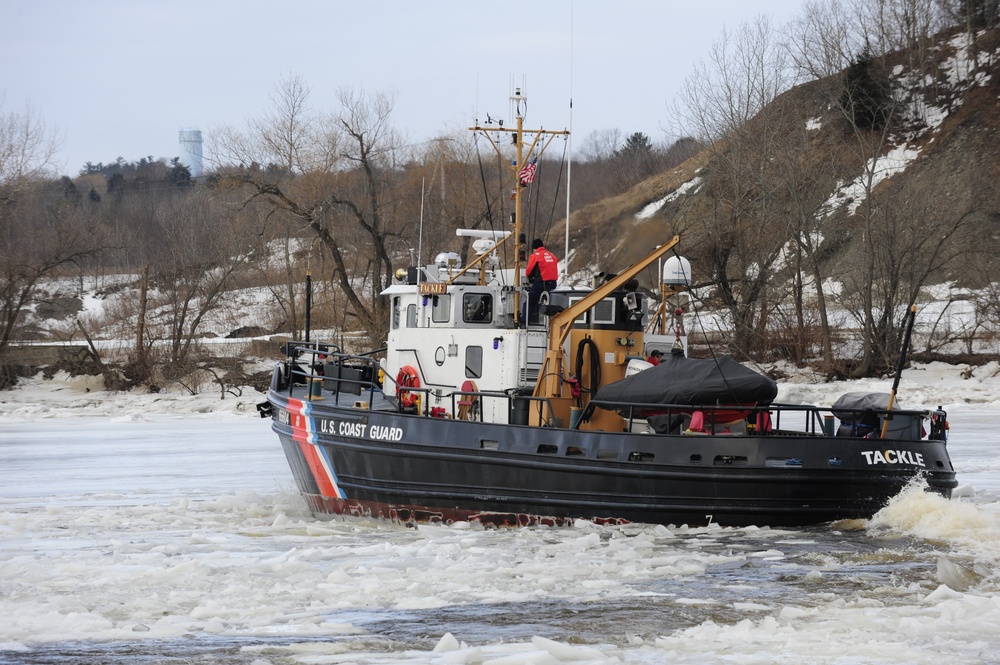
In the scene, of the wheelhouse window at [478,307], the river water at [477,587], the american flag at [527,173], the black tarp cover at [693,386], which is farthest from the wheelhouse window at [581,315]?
the river water at [477,587]

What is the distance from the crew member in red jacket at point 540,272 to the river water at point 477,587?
2690 mm

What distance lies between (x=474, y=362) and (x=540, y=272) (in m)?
1.32

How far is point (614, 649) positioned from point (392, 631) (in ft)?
4.99

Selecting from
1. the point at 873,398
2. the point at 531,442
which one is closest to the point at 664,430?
the point at 531,442

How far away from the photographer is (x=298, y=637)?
7262 mm

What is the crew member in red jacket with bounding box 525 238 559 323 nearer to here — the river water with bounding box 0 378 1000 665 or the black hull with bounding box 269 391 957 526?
the black hull with bounding box 269 391 957 526

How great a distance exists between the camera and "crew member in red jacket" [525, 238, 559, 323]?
12.1 m

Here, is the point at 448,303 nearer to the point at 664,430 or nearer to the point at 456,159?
the point at 664,430

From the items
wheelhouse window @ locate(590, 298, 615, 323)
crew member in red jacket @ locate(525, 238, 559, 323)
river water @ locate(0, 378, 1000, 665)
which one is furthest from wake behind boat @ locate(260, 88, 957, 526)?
river water @ locate(0, 378, 1000, 665)

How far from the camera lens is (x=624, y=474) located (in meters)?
10.9

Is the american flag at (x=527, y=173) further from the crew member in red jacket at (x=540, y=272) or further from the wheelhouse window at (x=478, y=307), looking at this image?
the wheelhouse window at (x=478, y=307)

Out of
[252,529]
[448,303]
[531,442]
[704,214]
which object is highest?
[704,214]

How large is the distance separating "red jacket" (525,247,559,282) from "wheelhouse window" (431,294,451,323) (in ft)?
3.90

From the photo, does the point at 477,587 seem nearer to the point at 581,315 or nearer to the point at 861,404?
the point at 581,315
